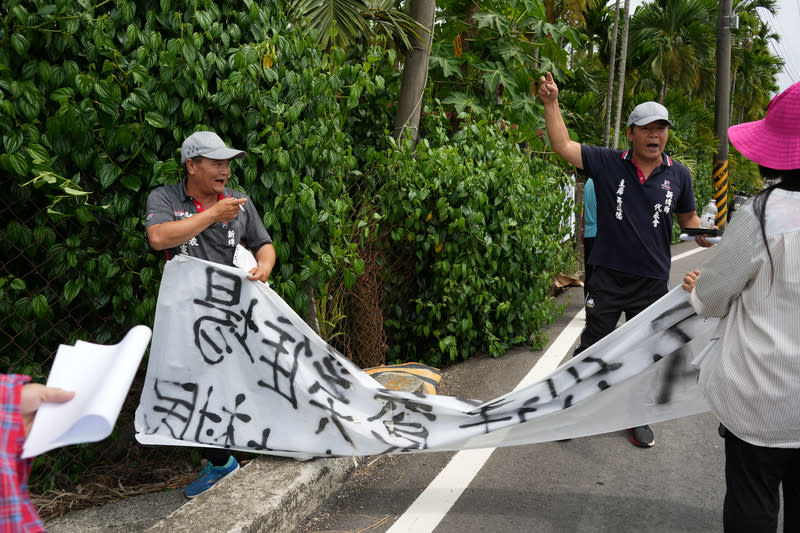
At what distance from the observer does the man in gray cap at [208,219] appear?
2.96m

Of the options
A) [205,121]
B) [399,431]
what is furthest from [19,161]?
[399,431]

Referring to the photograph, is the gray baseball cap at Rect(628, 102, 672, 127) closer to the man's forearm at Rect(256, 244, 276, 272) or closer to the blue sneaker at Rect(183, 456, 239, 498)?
the man's forearm at Rect(256, 244, 276, 272)

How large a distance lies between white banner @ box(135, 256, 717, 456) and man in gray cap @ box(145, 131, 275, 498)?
0.46 feet

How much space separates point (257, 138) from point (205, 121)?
0.94 feet

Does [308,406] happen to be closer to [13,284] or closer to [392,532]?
[392,532]

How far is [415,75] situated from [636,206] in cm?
287

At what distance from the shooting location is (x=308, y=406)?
132 inches

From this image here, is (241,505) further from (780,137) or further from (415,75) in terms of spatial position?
(415,75)

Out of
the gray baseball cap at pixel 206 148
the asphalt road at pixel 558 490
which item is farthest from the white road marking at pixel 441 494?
the gray baseball cap at pixel 206 148

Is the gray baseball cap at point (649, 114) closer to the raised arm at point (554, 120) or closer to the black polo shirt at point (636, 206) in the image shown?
the black polo shirt at point (636, 206)

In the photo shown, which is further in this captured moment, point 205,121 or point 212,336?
point 205,121

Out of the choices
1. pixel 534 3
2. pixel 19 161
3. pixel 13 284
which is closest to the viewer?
pixel 19 161

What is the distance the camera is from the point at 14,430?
1.59m

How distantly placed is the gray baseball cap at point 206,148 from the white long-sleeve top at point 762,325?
217cm
